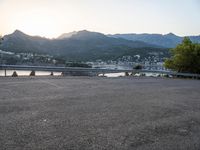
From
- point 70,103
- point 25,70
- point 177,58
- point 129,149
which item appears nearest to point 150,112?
point 70,103

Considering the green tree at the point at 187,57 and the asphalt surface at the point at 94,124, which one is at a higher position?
the green tree at the point at 187,57

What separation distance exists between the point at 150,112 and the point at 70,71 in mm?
16372

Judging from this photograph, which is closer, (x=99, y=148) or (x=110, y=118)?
(x=99, y=148)

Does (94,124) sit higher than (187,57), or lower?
lower

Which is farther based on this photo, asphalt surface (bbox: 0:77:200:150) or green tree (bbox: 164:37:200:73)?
green tree (bbox: 164:37:200:73)

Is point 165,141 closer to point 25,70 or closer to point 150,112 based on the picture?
point 150,112

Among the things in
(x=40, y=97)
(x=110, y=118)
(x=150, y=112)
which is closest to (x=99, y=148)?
(x=110, y=118)

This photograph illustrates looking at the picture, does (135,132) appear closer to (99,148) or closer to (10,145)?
(99,148)

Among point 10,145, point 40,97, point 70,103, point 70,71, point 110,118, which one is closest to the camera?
point 10,145

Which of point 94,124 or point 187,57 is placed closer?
point 94,124

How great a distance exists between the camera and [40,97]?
11.2 metres

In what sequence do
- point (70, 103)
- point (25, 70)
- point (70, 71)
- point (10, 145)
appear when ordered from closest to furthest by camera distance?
point (10, 145), point (70, 103), point (25, 70), point (70, 71)

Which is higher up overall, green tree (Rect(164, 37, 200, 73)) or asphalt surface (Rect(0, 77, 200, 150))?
green tree (Rect(164, 37, 200, 73))

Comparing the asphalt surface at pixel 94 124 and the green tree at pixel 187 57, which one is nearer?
the asphalt surface at pixel 94 124
